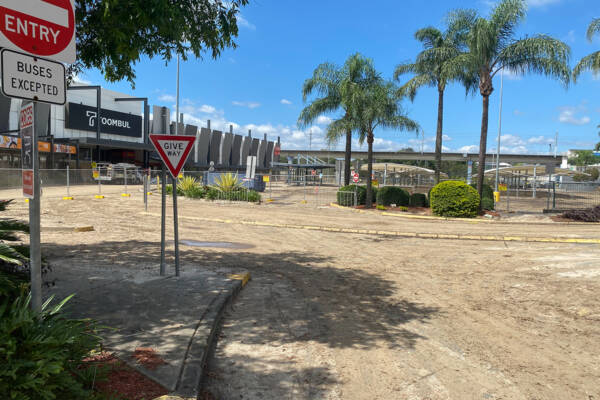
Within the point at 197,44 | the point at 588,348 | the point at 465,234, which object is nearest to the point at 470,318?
the point at 588,348

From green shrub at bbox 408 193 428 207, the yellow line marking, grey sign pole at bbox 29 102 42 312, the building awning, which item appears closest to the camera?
grey sign pole at bbox 29 102 42 312

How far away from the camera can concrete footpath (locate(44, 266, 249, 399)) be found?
381 centimetres

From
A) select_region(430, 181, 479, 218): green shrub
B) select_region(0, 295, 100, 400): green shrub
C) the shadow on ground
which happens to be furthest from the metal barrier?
select_region(0, 295, 100, 400): green shrub

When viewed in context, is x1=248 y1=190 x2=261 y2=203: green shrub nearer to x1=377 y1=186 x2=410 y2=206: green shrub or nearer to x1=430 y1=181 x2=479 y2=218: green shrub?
x1=377 y1=186 x2=410 y2=206: green shrub

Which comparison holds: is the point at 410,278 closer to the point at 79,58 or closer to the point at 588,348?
the point at 588,348

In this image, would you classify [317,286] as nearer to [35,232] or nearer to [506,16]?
[35,232]

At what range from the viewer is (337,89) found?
86.1ft

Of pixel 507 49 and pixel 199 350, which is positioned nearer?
pixel 199 350

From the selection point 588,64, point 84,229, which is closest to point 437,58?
point 588,64

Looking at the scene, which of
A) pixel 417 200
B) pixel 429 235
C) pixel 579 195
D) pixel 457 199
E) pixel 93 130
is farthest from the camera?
pixel 93 130

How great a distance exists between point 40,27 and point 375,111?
2070 centimetres

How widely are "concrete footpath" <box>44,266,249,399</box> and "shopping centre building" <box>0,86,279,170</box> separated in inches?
1120

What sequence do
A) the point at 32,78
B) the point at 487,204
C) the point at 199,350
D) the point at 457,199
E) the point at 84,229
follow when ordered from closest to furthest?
the point at 32,78 → the point at 199,350 → the point at 84,229 → the point at 457,199 → the point at 487,204

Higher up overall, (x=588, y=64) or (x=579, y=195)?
(x=588, y=64)
